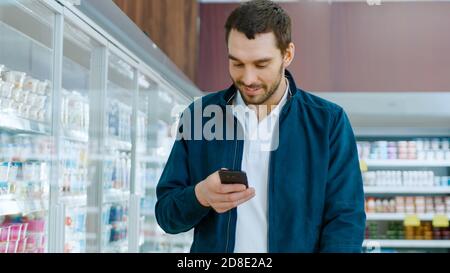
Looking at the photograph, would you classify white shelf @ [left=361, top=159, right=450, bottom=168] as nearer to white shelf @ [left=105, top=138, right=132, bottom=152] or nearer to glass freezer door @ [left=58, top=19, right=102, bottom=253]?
white shelf @ [left=105, top=138, right=132, bottom=152]

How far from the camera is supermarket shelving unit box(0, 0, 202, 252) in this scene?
2271 mm

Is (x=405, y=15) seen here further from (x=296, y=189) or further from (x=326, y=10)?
(x=296, y=189)

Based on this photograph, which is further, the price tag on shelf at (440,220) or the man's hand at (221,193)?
the price tag on shelf at (440,220)

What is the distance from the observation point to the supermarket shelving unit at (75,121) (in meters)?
2.27

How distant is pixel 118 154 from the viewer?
11.7ft

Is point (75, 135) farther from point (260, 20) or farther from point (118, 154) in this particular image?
point (260, 20)

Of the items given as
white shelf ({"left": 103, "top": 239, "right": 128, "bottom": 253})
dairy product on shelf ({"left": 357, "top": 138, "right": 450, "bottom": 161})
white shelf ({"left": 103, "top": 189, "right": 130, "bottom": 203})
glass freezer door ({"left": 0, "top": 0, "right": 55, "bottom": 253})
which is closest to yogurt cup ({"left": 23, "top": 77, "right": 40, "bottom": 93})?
glass freezer door ({"left": 0, "top": 0, "right": 55, "bottom": 253})

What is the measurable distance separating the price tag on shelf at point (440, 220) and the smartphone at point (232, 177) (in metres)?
5.18

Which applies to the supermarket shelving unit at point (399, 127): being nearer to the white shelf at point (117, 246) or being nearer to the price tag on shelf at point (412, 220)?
the price tag on shelf at point (412, 220)

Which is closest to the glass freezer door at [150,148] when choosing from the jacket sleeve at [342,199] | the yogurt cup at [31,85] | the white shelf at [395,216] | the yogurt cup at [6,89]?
the yogurt cup at [31,85]

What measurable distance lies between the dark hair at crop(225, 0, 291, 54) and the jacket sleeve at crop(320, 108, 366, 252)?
0.18 m
